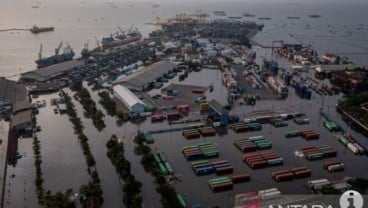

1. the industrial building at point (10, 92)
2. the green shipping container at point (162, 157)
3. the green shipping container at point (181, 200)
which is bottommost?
the green shipping container at point (181, 200)

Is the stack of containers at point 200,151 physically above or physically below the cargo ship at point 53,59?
below

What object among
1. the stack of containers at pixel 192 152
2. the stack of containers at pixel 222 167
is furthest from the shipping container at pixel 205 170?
the stack of containers at pixel 192 152

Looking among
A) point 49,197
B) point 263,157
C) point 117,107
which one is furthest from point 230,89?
point 49,197

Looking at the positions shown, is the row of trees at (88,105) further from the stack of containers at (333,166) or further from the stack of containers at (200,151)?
the stack of containers at (333,166)

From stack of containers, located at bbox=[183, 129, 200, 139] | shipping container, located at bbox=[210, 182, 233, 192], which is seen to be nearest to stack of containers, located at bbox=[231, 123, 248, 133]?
stack of containers, located at bbox=[183, 129, 200, 139]

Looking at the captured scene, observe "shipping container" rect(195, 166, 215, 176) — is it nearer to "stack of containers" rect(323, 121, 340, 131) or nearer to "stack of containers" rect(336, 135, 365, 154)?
"stack of containers" rect(336, 135, 365, 154)

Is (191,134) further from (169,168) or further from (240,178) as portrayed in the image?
(240,178)

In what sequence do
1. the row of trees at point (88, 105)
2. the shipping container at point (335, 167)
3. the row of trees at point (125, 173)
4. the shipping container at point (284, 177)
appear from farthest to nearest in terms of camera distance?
the row of trees at point (88, 105) < the shipping container at point (335, 167) < the shipping container at point (284, 177) < the row of trees at point (125, 173)

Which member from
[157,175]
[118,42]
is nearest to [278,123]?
[157,175]
